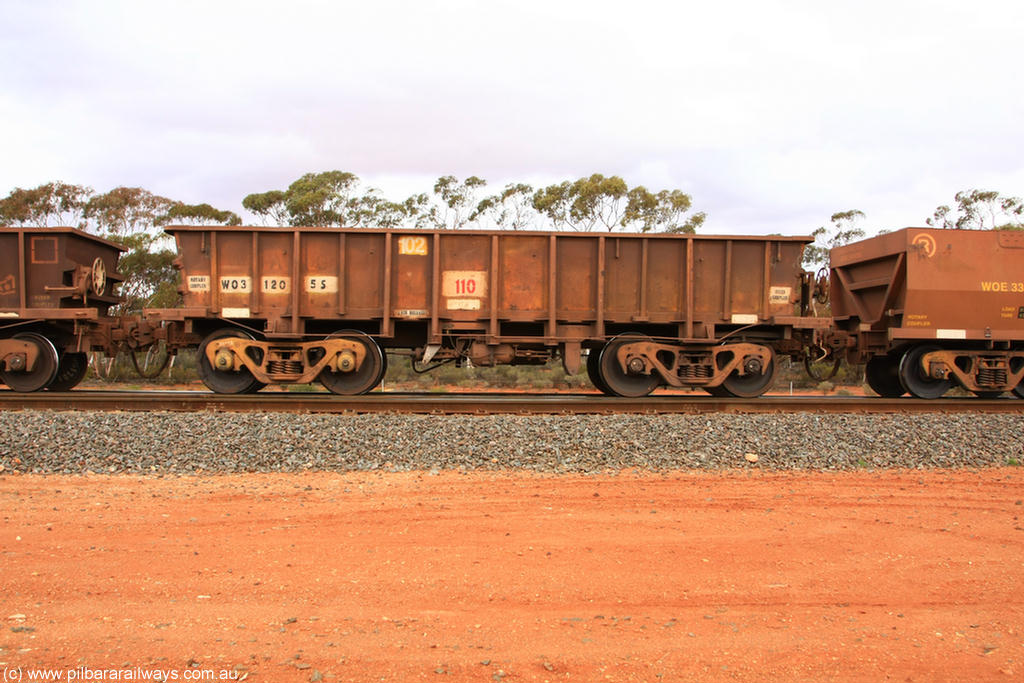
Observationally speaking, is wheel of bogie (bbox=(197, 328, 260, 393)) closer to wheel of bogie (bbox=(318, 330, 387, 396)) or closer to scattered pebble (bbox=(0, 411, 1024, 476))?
wheel of bogie (bbox=(318, 330, 387, 396))

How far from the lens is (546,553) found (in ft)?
13.9

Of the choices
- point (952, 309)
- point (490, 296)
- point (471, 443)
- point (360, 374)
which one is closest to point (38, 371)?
point (360, 374)

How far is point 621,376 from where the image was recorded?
10547mm

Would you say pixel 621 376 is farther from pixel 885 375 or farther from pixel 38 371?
pixel 38 371

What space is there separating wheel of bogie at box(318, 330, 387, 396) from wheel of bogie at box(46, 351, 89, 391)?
465 cm

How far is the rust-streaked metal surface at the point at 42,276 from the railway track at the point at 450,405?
141 cm

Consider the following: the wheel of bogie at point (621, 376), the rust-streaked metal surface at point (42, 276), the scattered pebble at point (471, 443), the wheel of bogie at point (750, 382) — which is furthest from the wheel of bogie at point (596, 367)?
the rust-streaked metal surface at point (42, 276)

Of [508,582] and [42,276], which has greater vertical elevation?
[42,276]

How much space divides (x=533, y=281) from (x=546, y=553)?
6.68m

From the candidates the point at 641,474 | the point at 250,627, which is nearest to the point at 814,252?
the point at 641,474

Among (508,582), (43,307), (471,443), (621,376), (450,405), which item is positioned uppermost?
(43,307)

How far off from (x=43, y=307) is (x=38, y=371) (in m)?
1.04

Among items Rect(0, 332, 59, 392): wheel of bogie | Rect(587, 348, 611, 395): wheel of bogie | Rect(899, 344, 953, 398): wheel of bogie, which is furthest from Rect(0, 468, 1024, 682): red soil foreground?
Rect(899, 344, 953, 398): wheel of bogie

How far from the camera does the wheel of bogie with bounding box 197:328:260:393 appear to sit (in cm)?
1025
